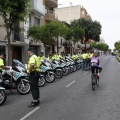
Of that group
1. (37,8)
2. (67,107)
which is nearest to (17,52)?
(37,8)

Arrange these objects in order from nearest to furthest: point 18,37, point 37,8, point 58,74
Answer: point 58,74 < point 18,37 < point 37,8

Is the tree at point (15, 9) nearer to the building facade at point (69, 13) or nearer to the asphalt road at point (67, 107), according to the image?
the asphalt road at point (67, 107)

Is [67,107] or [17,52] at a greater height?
[17,52]

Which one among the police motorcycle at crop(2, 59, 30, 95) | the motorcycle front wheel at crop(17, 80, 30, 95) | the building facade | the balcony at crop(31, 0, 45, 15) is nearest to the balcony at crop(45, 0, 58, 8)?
the balcony at crop(31, 0, 45, 15)

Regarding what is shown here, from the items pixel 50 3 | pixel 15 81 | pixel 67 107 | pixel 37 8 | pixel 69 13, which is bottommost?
pixel 67 107

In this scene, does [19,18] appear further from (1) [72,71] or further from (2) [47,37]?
(2) [47,37]

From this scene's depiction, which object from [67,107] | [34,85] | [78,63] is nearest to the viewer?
[67,107]

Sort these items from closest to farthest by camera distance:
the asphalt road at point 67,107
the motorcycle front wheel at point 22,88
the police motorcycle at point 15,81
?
the asphalt road at point 67,107, the police motorcycle at point 15,81, the motorcycle front wheel at point 22,88

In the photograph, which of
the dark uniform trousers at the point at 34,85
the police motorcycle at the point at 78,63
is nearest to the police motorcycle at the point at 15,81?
the dark uniform trousers at the point at 34,85

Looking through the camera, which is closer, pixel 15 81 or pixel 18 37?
pixel 15 81

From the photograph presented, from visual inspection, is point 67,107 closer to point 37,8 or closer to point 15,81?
point 15,81

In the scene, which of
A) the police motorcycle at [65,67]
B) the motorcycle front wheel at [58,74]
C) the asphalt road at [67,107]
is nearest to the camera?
the asphalt road at [67,107]

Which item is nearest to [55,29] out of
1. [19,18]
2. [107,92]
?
[19,18]

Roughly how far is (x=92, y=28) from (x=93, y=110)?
5650cm
